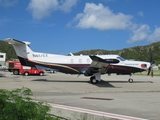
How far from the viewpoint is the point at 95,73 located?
22266mm

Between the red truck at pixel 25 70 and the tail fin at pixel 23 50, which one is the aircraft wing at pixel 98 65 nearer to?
the tail fin at pixel 23 50

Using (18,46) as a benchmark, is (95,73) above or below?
below

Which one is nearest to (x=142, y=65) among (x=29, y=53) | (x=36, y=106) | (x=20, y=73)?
(x=29, y=53)

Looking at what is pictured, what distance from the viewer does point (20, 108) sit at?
4449 millimetres

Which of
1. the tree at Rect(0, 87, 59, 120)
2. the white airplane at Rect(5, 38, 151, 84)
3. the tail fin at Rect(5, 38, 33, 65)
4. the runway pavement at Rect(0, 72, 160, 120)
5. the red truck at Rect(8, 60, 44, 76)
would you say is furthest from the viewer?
the red truck at Rect(8, 60, 44, 76)

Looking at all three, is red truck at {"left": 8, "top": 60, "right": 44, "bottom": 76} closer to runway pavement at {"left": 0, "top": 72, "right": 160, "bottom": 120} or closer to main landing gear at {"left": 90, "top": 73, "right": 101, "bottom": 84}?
main landing gear at {"left": 90, "top": 73, "right": 101, "bottom": 84}

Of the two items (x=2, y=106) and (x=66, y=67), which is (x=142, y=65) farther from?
(x=2, y=106)

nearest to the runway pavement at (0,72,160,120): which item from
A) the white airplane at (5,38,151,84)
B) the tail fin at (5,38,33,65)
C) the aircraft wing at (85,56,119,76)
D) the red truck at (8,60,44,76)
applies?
the aircraft wing at (85,56,119,76)

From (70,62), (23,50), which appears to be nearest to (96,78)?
(70,62)

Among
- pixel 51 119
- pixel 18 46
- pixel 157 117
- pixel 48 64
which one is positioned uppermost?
pixel 18 46

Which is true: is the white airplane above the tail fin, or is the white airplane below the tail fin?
below

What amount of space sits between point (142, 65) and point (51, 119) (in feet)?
69.4

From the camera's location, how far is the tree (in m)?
4.45

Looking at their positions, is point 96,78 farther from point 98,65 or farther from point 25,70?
point 25,70
